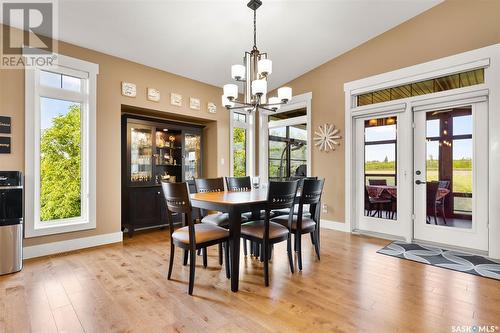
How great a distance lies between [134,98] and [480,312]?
4700mm

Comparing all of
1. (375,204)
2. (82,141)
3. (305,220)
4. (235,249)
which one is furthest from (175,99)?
(375,204)

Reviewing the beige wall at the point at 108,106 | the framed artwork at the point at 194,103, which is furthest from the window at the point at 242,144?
the beige wall at the point at 108,106

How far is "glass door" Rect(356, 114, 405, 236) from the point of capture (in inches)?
160

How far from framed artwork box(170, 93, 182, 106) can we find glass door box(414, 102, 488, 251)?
3828 mm

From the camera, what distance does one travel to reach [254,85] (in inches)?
107

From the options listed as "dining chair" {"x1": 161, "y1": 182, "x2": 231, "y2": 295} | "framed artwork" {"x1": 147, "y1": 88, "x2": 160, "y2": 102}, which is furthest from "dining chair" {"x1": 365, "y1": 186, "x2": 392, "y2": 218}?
"framed artwork" {"x1": 147, "y1": 88, "x2": 160, "y2": 102}

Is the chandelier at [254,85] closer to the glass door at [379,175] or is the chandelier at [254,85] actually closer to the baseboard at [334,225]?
the glass door at [379,175]

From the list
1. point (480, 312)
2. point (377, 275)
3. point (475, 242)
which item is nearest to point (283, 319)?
point (377, 275)

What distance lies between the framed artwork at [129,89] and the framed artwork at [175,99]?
0.63m

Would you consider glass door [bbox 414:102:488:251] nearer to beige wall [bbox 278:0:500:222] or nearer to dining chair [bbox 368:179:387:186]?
dining chair [bbox 368:179:387:186]

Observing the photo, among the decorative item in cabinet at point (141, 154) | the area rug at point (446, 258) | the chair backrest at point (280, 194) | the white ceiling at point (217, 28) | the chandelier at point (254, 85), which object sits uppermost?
the white ceiling at point (217, 28)

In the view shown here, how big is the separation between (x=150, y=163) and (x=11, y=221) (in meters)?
2.03

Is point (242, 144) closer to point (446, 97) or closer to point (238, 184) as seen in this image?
point (238, 184)

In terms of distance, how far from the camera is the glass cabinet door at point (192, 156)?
5055 mm
